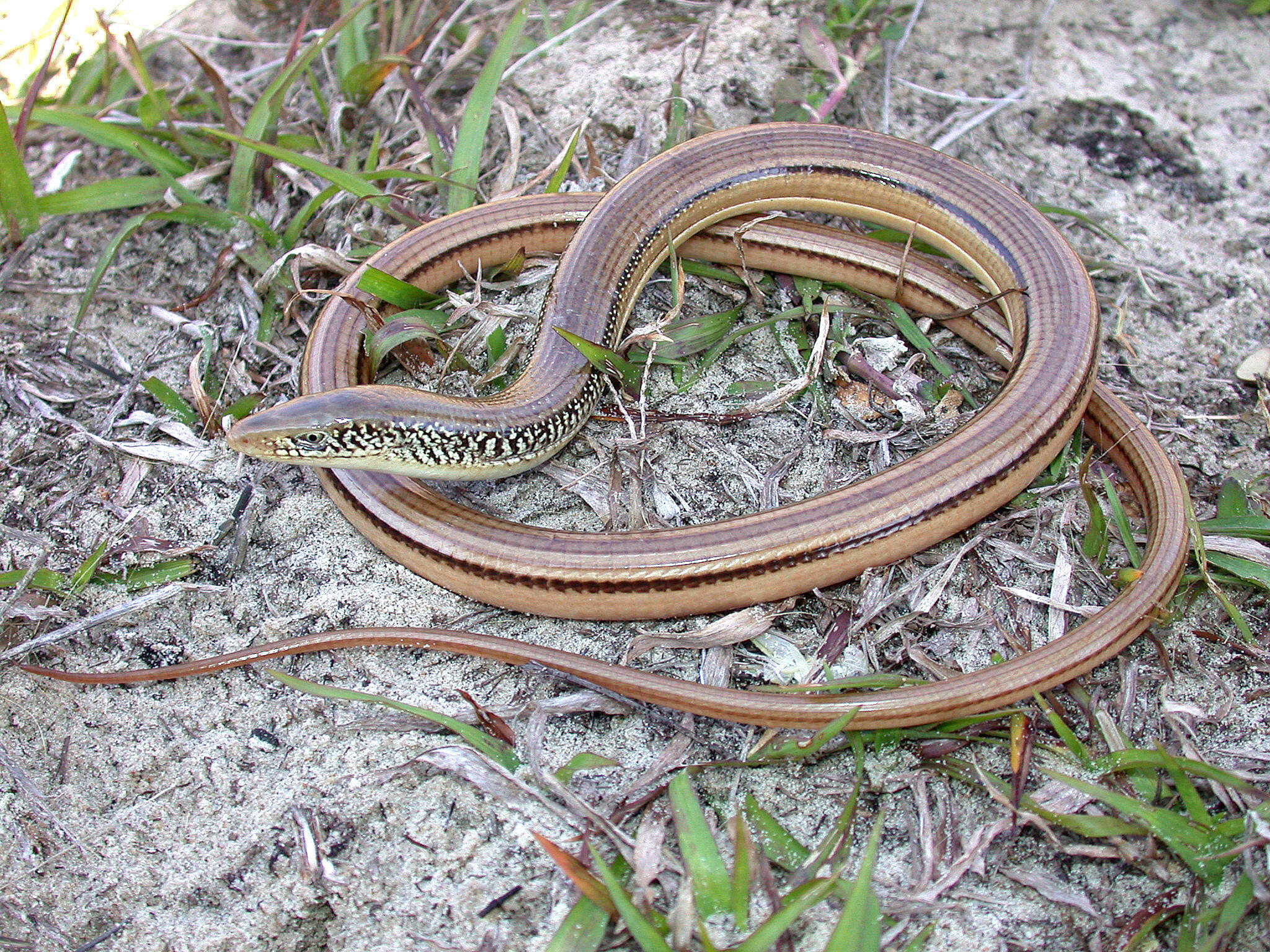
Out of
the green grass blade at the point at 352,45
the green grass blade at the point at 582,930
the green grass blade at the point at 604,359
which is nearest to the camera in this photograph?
the green grass blade at the point at 582,930

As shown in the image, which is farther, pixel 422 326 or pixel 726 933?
pixel 422 326

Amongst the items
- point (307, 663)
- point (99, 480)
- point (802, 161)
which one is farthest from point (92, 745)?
point (802, 161)

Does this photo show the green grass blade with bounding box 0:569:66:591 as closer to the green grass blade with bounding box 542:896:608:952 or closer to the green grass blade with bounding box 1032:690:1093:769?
the green grass blade with bounding box 542:896:608:952

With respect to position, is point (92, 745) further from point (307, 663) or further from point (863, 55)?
point (863, 55)

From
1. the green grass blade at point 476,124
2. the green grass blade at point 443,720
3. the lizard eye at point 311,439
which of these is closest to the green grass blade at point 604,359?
the lizard eye at point 311,439

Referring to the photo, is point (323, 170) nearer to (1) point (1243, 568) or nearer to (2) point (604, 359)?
(2) point (604, 359)

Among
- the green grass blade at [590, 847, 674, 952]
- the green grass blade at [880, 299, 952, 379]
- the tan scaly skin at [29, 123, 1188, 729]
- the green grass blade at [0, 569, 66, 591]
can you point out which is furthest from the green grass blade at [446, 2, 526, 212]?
the green grass blade at [590, 847, 674, 952]

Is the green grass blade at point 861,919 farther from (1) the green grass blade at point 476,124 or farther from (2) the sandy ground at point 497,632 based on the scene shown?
(1) the green grass blade at point 476,124
